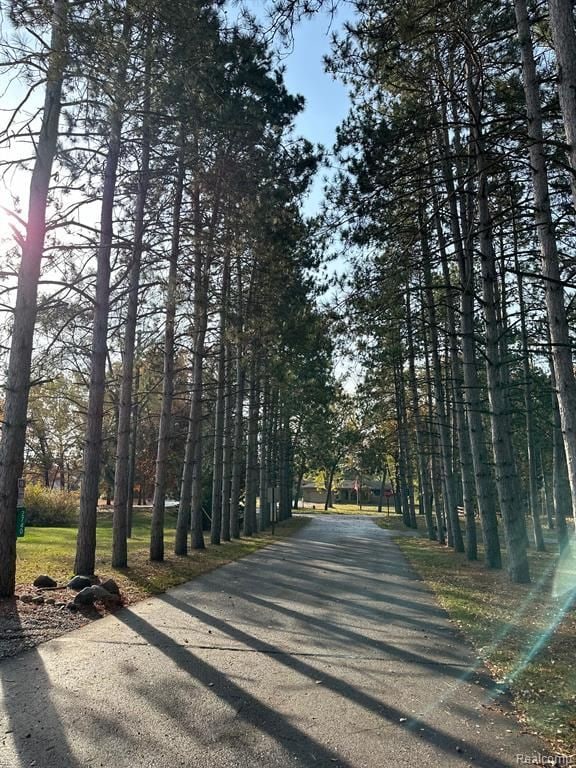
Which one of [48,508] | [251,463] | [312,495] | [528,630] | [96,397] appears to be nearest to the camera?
[528,630]

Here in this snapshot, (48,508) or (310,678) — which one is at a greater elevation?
(48,508)

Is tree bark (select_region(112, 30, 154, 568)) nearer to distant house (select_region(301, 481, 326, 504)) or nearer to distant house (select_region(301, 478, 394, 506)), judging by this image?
distant house (select_region(301, 478, 394, 506))

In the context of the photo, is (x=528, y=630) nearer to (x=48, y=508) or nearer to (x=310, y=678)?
(x=310, y=678)

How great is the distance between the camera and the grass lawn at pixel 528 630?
4.46 m

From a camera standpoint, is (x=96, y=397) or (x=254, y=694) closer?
(x=254, y=694)

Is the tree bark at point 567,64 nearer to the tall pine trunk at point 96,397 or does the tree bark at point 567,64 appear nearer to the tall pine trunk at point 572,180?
the tall pine trunk at point 572,180

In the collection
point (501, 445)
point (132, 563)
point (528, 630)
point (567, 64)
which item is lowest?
point (528, 630)

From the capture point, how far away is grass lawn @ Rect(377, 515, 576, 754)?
4.46 metres

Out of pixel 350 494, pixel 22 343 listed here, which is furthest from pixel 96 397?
pixel 350 494

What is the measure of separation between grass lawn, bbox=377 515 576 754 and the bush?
19.7 meters

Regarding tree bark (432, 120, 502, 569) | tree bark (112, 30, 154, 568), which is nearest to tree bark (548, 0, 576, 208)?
tree bark (432, 120, 502, 569)

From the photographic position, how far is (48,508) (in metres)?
26.8

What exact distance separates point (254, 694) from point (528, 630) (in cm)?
409

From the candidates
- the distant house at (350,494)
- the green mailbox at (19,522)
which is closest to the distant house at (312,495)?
the distant house at (350,494)
